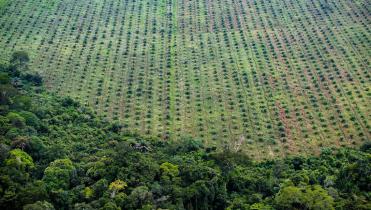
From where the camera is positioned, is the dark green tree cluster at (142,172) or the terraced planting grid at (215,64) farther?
the terraced planting grid at (215,64)

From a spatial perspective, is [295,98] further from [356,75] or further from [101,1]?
[101,1]

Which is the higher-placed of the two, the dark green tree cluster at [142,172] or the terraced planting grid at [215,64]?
the dark green tree cluster at [142,172]

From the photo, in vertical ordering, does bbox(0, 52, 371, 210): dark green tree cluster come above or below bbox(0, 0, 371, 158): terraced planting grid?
above

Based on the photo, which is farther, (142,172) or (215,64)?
(215,64)

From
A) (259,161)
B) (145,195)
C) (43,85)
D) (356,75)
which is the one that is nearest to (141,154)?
(145,195)
